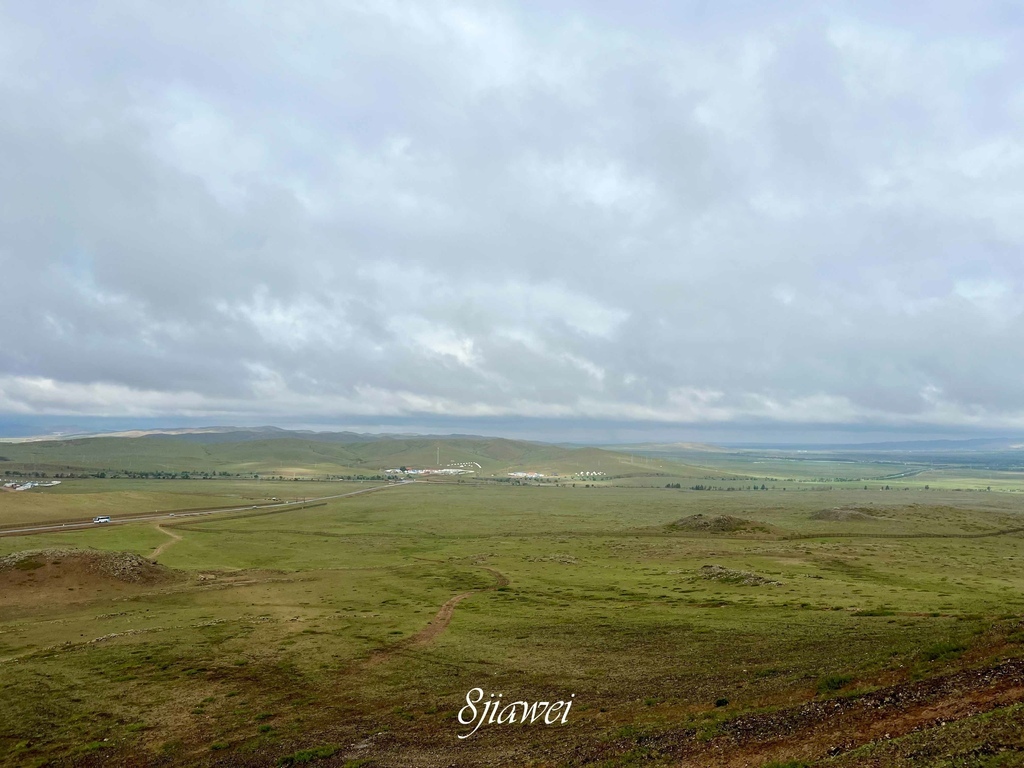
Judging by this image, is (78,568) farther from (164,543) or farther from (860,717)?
(860,717)

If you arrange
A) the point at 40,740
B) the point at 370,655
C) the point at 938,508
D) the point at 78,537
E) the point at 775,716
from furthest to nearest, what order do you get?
1. the point at 938,508
2. the point at 78,537
3. the point at 370,655
4. the point at 40,740
5. the point at 775,716

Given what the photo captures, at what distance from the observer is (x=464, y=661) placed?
37.5m

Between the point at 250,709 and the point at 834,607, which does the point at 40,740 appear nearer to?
the point at 250,709

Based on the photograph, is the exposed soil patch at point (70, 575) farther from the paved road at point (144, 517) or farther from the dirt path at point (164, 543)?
the paved road at point (144, 517)

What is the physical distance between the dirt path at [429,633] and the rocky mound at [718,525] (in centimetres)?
6651

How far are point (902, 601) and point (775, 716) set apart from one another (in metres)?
35.3

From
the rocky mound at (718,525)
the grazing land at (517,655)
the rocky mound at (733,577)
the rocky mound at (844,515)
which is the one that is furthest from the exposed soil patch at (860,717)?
the rocky mound at (844,515)

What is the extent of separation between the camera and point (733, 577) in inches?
2499

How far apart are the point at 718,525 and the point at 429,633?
85.8 meters

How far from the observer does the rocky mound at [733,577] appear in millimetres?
60562

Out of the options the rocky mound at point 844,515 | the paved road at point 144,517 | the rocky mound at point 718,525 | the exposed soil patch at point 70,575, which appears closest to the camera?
the exposed soil patch at point 70,575

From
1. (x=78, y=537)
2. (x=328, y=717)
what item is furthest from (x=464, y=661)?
(x=78, y=537)

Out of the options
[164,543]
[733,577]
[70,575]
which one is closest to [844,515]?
[733,577]

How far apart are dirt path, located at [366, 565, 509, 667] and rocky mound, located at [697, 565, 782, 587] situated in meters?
25.3
